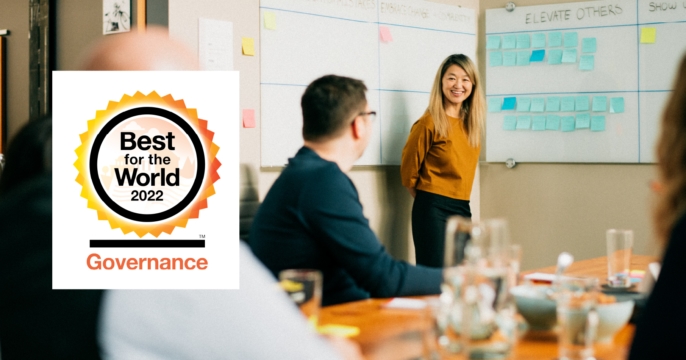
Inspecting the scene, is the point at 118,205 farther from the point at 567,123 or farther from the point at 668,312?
the point at 567,123

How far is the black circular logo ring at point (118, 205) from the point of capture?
130 centimetres

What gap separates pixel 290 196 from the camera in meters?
1.95

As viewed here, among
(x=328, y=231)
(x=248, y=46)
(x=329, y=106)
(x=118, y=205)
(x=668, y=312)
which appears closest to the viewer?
(x=668, y=312)

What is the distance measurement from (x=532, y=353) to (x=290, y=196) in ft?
2.83

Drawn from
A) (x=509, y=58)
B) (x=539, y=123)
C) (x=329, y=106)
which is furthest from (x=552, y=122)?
(x=329, y=106)

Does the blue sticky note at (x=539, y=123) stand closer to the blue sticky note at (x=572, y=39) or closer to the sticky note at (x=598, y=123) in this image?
the sticky note at (x=598, y=123)

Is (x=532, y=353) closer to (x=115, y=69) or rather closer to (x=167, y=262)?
(x=167, y=262)

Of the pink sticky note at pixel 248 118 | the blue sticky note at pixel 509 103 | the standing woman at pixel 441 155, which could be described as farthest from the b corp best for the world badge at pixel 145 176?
the blue sticky note at pixel 509 103

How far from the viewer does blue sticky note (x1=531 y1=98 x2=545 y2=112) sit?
166 inches

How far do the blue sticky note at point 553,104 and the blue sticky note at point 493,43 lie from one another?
459mm

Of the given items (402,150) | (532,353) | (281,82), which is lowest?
(532,353)

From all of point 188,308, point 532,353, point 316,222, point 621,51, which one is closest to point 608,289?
point 532,353

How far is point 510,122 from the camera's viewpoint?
4.30 meters

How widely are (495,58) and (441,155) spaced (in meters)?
0.90
